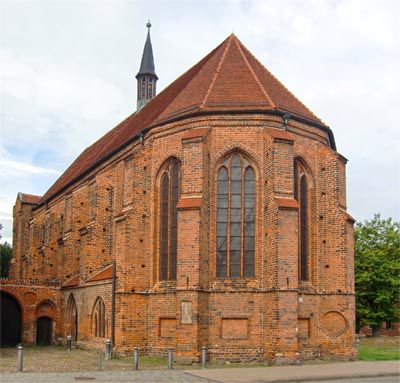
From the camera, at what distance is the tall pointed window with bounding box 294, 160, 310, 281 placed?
895 inches

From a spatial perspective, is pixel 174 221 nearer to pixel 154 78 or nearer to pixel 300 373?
pixel 300 373

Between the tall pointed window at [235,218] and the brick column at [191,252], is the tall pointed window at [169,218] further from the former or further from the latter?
the tall pointed window at [235,218]

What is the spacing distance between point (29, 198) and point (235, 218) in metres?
28.6

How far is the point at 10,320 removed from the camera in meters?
31.9

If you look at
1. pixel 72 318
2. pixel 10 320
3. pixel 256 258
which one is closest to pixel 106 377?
pixel 256 258

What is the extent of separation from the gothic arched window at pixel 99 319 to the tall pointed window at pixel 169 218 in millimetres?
3733

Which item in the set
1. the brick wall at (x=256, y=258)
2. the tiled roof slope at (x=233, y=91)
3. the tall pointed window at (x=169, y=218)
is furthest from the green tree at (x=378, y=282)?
the tall pointed window at (x=169, y=218)

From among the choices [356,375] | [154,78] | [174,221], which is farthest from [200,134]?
[154,78]

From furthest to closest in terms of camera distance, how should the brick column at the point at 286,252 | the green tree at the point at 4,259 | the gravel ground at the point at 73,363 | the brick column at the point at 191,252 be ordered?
the green tree at the point at 4,259, the brick column at the point at 191,252, the brick column at the point at 286,252, the gravel ground at the point at 73,363

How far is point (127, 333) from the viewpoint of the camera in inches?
867

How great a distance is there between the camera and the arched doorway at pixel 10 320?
31.5 metres

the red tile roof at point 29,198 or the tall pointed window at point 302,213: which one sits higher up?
the red tile roof at point 29,198

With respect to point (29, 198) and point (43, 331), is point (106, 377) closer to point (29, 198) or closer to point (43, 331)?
point (43, 331)

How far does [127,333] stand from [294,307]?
607 centimetres
